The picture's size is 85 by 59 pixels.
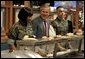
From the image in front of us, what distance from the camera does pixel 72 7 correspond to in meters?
4.44

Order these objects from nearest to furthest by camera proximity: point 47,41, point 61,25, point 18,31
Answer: point 47,41, point 18,31, point 61,25

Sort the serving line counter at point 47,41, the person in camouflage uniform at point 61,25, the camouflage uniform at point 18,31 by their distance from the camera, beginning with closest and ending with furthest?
the serving line counter at point 47,41
the camouflage uniform at point 18,31
the person in camouflage uniform at point 61,25

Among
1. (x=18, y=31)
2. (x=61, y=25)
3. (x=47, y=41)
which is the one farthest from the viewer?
(x=61, y=25)

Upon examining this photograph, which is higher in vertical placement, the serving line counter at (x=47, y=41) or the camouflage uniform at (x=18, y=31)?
the camouflage uniform at (x=18, y=31)

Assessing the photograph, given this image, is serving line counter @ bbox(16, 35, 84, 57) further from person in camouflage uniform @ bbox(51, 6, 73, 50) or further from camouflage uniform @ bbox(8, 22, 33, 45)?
person in camouflage uniform @ bbox(51, 6, 73, 50)

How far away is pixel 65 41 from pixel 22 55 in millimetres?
773

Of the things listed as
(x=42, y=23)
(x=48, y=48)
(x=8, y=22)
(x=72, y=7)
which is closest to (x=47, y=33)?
(x=42, y=23)

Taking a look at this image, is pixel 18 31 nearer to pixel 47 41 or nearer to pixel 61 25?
pixel 47 41

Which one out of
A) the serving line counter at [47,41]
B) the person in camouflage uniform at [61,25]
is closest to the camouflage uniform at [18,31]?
the serving line counter at [47,41]

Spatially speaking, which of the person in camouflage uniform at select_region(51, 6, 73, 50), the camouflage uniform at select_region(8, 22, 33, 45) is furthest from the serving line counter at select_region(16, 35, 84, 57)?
the person in camouflage uniform at select_region(51, 6, 73, 50)

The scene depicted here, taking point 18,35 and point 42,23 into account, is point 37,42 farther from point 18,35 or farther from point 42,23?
point 42,23

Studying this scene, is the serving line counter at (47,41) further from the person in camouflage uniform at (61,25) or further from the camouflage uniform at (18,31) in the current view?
the person in camouflage uniform at (61,25)

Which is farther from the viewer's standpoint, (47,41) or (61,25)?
(61,25)

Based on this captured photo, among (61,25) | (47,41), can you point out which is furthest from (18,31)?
(61,25)
